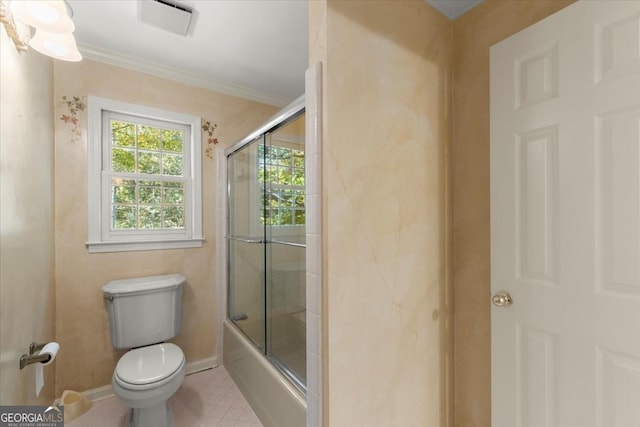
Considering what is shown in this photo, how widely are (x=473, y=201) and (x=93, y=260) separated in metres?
2.31

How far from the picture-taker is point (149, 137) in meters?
2.14

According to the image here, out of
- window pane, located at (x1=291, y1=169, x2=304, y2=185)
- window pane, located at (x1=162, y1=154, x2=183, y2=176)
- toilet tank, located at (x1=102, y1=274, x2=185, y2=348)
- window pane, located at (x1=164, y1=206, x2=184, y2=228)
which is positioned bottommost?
toilet tank, located at (x1=102, y1=274, x2=185, y2=348)

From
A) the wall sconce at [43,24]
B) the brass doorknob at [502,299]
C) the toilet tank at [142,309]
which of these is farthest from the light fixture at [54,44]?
the brass doorknob at [502,299]

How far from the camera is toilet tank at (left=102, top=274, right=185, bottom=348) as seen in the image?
1813mm

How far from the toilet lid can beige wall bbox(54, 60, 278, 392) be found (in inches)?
16.7

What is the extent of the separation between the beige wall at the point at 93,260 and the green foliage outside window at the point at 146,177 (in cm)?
18

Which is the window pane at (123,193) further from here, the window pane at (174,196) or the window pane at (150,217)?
the window pane at (174,196)

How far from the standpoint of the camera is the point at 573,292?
0.99 metres

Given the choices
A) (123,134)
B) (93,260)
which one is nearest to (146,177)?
(123,134)

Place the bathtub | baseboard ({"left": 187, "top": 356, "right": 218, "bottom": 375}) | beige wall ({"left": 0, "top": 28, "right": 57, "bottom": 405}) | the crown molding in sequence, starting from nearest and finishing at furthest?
beige wall ({"left": 0, "top": 28, "right": 57, "bottom": 405}), the bathtub, the crown molding, baseboard ({"left": 187, "top": 356, "right": 218, "bottom": 375})

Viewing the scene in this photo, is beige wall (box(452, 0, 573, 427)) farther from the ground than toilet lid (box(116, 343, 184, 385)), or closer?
farther from the ground

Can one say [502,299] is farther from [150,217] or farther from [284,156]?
[150,217]

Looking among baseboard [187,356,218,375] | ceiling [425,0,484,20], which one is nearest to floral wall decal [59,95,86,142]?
baseboard [187,356,218,375]

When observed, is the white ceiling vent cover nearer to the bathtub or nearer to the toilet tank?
the toilet tank
